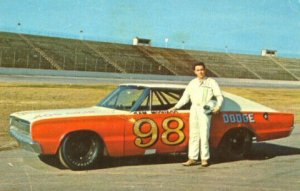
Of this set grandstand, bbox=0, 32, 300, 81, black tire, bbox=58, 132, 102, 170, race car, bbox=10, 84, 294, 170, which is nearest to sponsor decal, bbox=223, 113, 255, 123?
race car, bbox=10, 84, 294, 170

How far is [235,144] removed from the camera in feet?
29.7

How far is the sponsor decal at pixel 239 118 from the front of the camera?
8730mm

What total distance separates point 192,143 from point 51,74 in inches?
1716

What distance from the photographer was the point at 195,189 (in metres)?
6.45

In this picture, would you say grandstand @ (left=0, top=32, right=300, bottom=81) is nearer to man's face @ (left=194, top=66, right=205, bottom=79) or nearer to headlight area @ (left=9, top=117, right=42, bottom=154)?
headlight area @ (left=9, top=117, right=42, bottom=154)

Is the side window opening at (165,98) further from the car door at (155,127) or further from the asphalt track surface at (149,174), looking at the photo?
the asphalt track surface at (149,174)

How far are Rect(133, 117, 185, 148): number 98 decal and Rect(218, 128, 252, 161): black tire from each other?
0.98 meters

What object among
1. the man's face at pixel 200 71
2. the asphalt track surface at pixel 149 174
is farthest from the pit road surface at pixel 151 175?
the man's face at pixel 200 71

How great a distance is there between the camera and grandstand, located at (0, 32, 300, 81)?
5681 cm

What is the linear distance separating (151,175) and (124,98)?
1825mm

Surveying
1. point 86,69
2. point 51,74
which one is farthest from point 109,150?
point 86,69

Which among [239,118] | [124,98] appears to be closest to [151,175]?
[124,98]

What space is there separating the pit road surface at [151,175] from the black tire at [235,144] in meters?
0.21

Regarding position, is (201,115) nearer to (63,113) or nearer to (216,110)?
(216,110)
